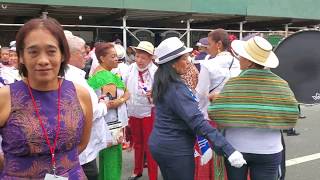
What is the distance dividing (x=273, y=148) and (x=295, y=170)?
303 cm

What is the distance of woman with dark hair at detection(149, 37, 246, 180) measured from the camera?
3.29 meters

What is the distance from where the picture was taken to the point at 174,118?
3398 millimetres

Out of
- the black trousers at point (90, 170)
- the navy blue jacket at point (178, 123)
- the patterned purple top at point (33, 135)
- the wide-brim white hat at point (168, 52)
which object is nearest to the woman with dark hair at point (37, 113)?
the patterned purple top at point (33, 135)

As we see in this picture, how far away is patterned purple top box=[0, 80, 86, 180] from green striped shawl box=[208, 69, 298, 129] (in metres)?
1.47

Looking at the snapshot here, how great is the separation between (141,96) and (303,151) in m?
3.15

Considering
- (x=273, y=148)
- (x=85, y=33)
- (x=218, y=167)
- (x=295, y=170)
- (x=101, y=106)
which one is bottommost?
(x=295, y=170)

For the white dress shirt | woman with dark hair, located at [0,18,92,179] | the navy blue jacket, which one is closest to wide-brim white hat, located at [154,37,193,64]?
the navy blue jacket

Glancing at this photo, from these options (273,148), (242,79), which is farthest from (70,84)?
(273,148)

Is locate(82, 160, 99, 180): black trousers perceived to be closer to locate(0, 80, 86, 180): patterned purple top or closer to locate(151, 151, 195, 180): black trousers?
locate(151, 151, 195, 180): black trousers

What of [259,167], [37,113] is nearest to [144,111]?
[259,167]

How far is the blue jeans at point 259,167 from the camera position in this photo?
325cm

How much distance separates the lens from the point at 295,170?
6.04 m

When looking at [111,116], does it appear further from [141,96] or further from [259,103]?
[259,103]

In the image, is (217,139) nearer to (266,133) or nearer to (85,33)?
(266,133)
